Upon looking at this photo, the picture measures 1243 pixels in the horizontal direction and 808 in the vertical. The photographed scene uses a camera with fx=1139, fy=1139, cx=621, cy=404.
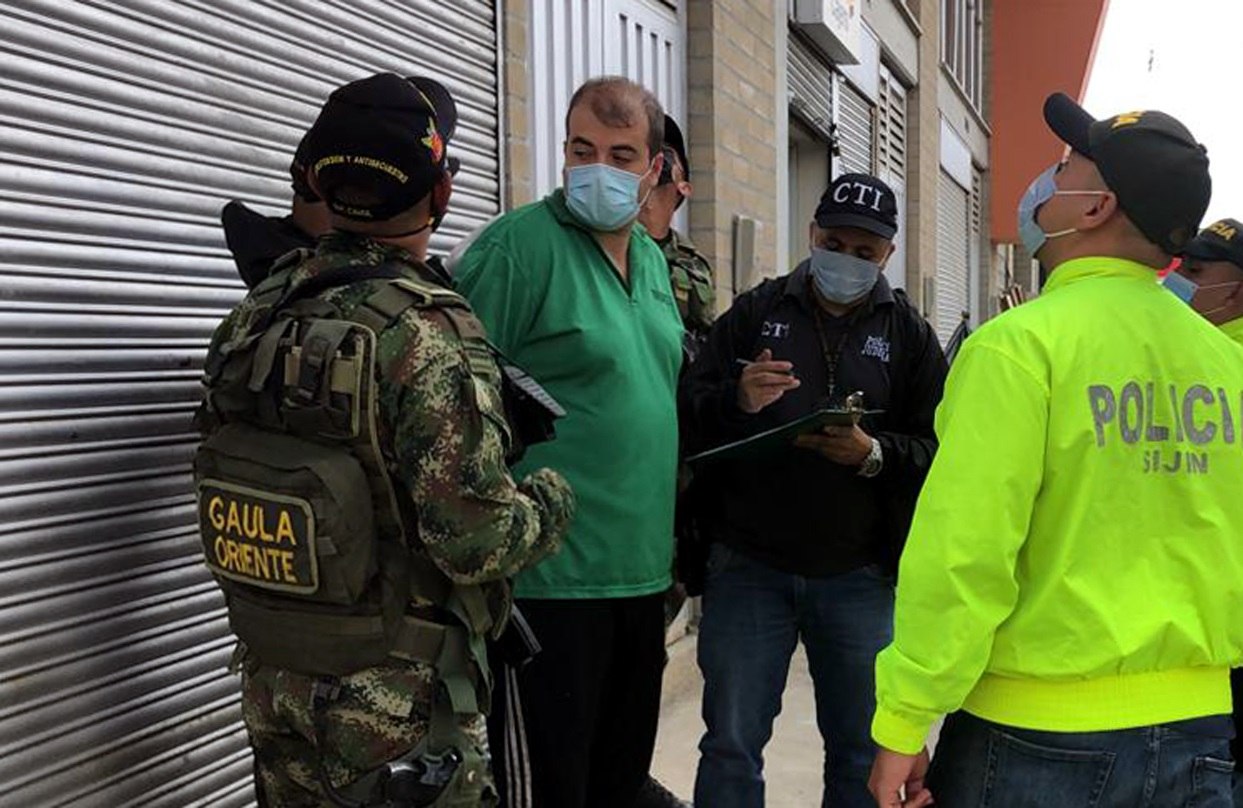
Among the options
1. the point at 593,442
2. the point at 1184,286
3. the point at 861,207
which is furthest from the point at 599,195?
the point at 1184,286

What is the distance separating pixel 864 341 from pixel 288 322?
161 cm

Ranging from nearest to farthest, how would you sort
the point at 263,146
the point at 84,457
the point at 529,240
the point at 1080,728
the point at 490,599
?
the point at 1080,728 < the point at 490,599 < the point at 84,457 < the point at 529,240 < the point at 263,146

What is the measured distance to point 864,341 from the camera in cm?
295

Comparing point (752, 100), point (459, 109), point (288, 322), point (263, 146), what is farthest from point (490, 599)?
point (752, 100)

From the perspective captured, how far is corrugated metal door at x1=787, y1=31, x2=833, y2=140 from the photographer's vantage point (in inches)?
300

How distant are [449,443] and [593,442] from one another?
0.70 meters

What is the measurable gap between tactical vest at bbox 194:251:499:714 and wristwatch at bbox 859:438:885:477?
1178 millimetres

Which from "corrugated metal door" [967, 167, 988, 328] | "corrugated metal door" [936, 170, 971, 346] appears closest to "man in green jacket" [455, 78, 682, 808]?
"corrugated metal door" [936, 170, 971, 346]

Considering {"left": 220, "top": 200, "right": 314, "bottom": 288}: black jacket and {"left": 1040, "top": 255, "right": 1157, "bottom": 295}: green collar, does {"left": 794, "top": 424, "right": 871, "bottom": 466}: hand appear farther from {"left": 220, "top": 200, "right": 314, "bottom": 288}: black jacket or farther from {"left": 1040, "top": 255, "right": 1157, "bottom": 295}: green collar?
{"left": 220, "top": 200, "right": 314, "bottom": 288}: black jacket

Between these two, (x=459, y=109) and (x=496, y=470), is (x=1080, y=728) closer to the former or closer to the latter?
(x=496, y=470)

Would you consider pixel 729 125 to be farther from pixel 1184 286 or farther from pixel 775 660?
pixel 775 660

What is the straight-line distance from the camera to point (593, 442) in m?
2.46

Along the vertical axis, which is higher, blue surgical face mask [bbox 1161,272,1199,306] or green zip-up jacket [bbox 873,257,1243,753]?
blue surgical face mask [bbox 1161,272,1199,306]

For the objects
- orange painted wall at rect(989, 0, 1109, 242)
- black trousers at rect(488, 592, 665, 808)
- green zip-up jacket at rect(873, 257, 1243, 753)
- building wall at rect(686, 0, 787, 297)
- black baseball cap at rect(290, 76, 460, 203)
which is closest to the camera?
green zip-up jacket at rect(873, 257, 1243, 753)
